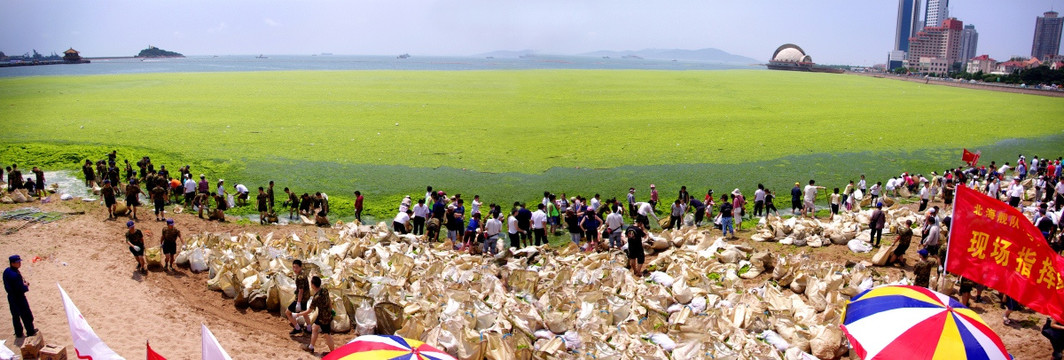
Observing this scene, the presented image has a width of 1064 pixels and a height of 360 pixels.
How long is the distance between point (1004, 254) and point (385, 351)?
25.5ft

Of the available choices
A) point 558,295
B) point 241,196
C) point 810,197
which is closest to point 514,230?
point 558,295

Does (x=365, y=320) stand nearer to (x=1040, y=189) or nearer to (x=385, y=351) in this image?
(x=385, y=351)

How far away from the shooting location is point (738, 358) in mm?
7574

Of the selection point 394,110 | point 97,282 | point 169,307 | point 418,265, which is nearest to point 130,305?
point 169,307

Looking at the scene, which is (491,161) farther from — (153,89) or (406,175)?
(153,89)

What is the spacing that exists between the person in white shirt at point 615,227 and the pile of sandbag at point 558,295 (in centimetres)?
97

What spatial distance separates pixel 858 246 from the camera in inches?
520

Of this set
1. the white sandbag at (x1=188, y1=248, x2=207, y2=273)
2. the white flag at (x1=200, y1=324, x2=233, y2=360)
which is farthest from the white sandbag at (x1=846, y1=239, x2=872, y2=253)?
the white sandbag at (x1=188, y1=248, x2=207, y2=273)

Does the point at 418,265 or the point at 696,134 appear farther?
the point at 696,134

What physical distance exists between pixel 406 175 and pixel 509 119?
13.7m

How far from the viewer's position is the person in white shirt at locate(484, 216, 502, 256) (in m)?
13.5

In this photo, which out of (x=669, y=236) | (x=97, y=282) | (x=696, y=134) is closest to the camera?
(x=97, y=282)

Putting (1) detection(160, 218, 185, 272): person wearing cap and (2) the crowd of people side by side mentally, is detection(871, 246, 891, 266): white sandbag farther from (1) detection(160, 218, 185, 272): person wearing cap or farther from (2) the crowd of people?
(1) detection(160, 218, 185, 272): person wearing cap

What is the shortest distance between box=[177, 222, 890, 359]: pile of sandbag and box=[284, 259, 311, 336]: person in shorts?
1.27ft
